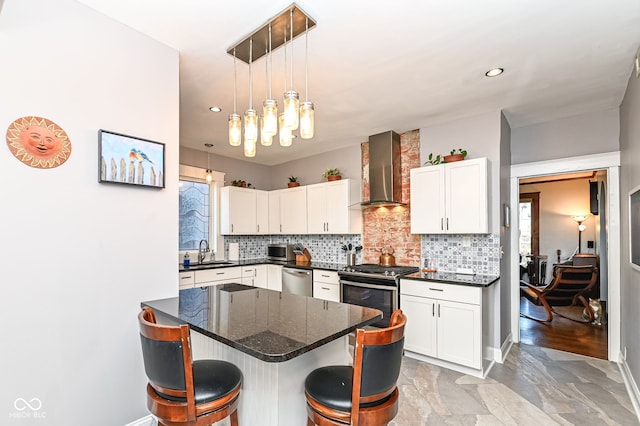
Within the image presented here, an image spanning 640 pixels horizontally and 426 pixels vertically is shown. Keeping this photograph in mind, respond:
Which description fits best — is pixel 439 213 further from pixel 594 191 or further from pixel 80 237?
pixel 594 191

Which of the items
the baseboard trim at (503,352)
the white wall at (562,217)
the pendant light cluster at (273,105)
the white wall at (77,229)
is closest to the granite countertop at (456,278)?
the baseboard trim at (503,352)

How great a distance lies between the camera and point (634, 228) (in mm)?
2625

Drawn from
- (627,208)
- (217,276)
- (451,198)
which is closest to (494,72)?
(451,198)

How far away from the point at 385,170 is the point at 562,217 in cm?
591

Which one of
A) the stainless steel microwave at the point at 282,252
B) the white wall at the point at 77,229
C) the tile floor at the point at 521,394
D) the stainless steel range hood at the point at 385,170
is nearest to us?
the white wall at the point at 77,229

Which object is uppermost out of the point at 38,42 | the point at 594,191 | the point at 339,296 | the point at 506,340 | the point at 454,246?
the point at 38,42

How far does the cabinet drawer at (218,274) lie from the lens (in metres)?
4.29

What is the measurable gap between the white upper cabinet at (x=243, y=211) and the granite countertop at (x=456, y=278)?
275cm

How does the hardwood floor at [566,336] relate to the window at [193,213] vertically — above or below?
below

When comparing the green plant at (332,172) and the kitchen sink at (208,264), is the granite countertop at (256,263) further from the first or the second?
the green plant at (332,172)

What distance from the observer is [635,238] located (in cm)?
258

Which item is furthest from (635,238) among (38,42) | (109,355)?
(38,42)

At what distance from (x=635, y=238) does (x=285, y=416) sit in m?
2.99

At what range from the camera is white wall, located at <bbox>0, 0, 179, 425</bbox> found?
5.41 feet
